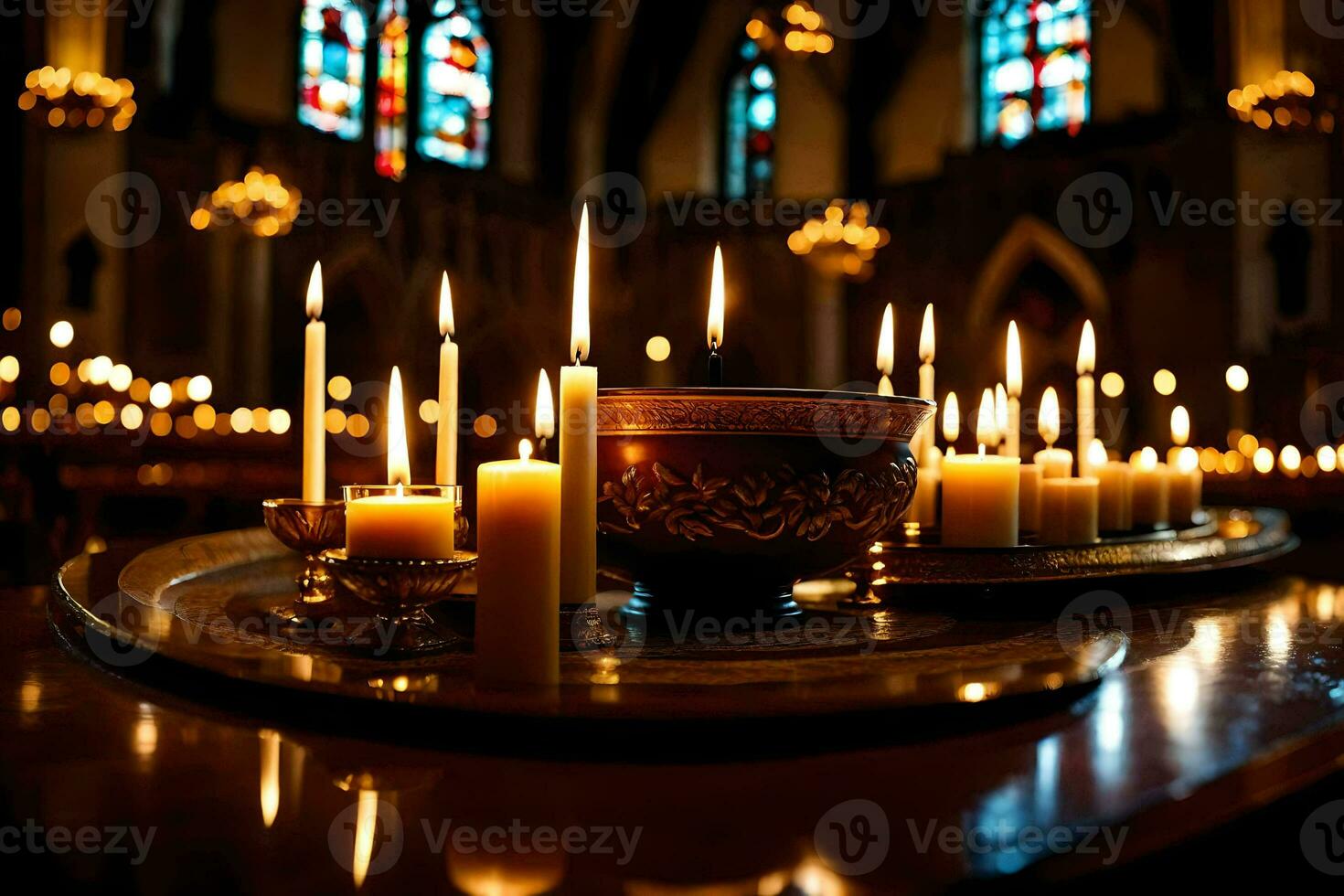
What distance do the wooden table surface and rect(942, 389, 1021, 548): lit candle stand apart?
489mm

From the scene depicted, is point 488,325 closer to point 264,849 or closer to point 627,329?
point 627,329

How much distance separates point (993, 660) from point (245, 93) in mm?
11586

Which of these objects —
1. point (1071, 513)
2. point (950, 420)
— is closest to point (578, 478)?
point (950, 420)

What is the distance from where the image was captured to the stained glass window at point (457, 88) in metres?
12.6

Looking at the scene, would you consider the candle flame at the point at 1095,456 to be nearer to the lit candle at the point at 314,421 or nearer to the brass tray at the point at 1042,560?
the brass tray at the point at 1042,560

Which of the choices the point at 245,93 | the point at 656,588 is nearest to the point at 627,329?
the point at 245,93

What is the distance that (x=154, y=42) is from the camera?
1017 cm

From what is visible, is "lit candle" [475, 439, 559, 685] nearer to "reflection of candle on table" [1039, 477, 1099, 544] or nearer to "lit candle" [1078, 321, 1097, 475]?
"reflection of candle on table" [1039, 477, 1099, 544]

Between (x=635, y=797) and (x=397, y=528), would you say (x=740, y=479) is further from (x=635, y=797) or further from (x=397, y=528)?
(x=635, y=797)

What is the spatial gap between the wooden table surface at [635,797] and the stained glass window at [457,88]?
1258cm

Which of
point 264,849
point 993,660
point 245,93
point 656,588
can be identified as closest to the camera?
point 264,849

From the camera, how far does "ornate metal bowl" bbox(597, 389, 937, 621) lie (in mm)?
1033

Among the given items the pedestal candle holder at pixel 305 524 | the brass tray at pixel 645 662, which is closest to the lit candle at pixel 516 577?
the brass tray at pixel 645 662

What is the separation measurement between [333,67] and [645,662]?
12.3 metres
